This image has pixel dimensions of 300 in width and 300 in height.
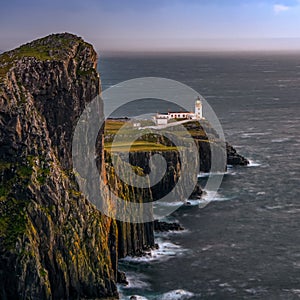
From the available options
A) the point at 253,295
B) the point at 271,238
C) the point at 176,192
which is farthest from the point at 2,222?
the point at 176,192

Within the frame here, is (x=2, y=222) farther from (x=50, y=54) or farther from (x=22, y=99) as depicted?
(x=50, y=54)

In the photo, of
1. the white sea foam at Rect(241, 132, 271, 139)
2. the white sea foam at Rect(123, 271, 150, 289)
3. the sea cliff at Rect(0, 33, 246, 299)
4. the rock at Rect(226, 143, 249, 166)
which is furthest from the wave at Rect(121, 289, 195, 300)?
the white sea foam at Rect(241, 132, 271, 139)

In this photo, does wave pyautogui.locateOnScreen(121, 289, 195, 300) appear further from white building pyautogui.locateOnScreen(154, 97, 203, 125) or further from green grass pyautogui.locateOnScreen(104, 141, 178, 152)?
white building pyautogui.locateOnScreen(154, 97, 203, 125)

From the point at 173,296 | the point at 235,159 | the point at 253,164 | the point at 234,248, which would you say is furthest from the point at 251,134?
the point at 173,296

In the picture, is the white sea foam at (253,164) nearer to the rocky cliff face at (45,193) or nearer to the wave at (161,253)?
the wave at (161,253)

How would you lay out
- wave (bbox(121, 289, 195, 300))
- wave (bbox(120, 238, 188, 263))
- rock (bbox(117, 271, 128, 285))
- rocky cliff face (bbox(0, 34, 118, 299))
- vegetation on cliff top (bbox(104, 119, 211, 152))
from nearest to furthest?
1. rocky cliff face (bbox(0, 34, 118, 299))
2. wave (bbox(121, 289, 195, 300))
3. rock (bbox(117, 271, 128, 285))
4. wave (bbox(120, 238, 188, 263))
5. vegetation on cliff top (bbox(104, 119, 211, 152))

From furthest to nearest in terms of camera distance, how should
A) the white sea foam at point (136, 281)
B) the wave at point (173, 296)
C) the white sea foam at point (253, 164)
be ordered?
the white sea foam at point (253, 164) < the white sea foam at point (136, 281) < the wave at point (173, 296)

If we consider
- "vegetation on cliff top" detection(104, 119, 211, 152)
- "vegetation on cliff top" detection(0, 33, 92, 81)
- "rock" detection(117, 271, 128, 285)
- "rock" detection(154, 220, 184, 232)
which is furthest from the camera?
"vegetation on cliff top" detection(104, 119, 211, 152)

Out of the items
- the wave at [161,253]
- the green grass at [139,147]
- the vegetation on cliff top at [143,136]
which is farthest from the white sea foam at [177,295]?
the green grass at [139,147]
